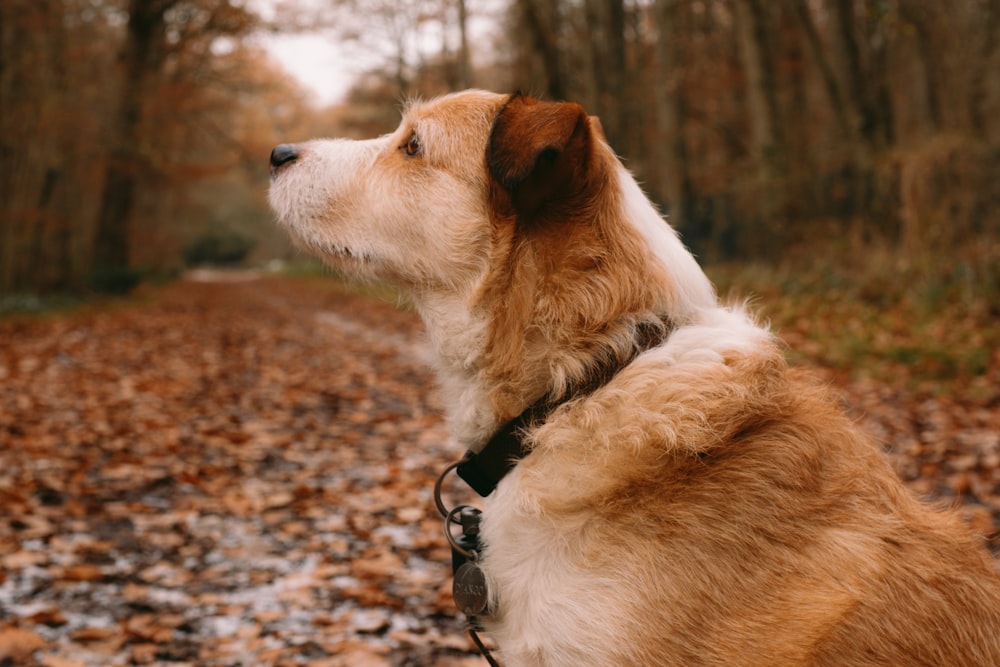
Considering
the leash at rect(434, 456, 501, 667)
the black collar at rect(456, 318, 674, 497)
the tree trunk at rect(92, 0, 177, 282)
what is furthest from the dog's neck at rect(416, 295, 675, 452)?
the tree trunk at rect(92, 0, 177, 282)

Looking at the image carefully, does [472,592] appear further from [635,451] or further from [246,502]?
[246,502]

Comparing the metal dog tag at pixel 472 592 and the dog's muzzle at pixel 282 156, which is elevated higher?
the dog's muzzle at pixel 282 156

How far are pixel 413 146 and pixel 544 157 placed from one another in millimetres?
678

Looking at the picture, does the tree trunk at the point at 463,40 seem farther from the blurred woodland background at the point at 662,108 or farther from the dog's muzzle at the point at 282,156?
the dog's muzzle at the point at 282,156

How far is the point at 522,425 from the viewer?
242 centimetres

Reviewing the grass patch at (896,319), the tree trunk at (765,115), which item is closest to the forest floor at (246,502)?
the grass patch at (896,319)

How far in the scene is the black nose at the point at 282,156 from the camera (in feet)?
10.3

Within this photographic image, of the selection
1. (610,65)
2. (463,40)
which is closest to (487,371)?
(610,65)

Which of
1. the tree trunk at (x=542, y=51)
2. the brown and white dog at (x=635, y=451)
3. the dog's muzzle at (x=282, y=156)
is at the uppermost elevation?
the tree trunk at (x=542, y=51)

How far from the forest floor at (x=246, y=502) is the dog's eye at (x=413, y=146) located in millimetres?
711

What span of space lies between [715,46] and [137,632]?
27.5 metres

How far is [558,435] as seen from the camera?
7.50ft

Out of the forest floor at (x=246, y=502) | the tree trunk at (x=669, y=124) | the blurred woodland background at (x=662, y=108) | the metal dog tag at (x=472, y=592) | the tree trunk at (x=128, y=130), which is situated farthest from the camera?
the tree trunk at (x=128, y=130)

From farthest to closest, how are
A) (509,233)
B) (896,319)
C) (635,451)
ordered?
(896,319) → (509,233) → (635,451)
